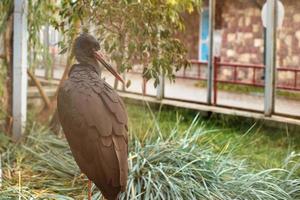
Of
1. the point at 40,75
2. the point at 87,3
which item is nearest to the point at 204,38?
the point at 40,75

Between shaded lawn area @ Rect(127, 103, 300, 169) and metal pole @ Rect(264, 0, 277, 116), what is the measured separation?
0.25 meters

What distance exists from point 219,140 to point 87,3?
178 centimetres

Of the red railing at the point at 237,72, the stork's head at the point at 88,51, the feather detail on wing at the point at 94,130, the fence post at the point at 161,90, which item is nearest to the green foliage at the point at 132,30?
the stork's head at the point at 88,51

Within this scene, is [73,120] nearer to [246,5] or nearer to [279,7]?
[279,7]

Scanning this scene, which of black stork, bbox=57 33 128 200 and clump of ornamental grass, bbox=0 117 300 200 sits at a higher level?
black stork, bbox=57 33 128 200

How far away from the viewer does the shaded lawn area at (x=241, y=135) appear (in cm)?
462

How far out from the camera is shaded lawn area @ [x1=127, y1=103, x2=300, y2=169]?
4621 millimetres

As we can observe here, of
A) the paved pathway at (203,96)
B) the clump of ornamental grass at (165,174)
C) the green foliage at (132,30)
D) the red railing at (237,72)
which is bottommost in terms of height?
the clump of ornamental grass at (165,174)

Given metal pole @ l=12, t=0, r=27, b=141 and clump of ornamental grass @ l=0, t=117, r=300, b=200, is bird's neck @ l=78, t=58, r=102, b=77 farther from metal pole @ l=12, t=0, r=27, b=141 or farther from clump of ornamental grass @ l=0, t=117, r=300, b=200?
metal pole @ l=12, t=0, r=27, b=141

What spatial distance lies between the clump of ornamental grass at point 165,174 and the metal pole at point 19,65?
0.74 metres

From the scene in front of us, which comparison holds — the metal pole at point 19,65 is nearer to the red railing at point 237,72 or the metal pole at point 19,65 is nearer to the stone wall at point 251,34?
the red railing at point 237,72

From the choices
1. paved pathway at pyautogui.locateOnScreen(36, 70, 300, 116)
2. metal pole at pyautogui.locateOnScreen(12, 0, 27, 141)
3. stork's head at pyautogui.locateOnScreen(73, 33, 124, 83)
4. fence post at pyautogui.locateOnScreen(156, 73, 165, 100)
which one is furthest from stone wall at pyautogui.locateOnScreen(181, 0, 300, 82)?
stork's head at pyautogui.locateOnScreen(73, 33, 124, 83)

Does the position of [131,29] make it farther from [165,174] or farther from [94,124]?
[94,124]

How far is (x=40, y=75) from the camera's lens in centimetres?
661
